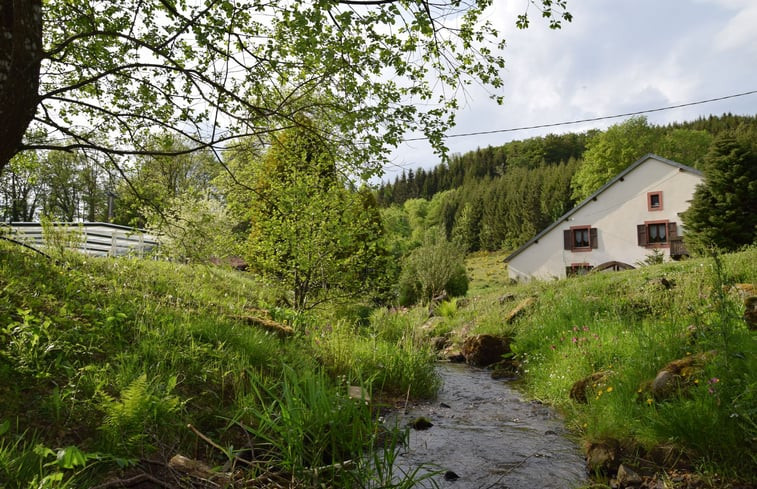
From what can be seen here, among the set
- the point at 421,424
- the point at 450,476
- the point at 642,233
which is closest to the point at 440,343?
the point at 421,424

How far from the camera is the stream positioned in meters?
3.62

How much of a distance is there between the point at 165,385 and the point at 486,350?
6.94 m

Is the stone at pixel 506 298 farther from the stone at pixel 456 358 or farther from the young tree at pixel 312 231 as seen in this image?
the young tree at pixel 312 231

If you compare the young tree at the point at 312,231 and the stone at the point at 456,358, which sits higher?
the young tree at the point at 312,231

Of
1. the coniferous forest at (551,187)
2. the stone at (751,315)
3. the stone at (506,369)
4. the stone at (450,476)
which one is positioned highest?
the coniferous forest at (551,187)

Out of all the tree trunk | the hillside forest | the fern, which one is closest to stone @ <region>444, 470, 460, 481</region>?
the fern

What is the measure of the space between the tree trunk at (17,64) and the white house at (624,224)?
2617 cm

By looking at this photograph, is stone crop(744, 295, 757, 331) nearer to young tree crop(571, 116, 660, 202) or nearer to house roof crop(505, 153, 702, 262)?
house roof crop(505, 153, 702, 262)

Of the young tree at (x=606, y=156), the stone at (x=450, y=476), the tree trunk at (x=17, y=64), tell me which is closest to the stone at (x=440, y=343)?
the stone at (x=450, y=476)

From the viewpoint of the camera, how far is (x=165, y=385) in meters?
3.92

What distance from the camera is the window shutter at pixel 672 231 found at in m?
27.9

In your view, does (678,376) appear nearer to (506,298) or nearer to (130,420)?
(130,420)

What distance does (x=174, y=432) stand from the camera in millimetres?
3402

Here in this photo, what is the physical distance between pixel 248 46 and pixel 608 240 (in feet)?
99.2
